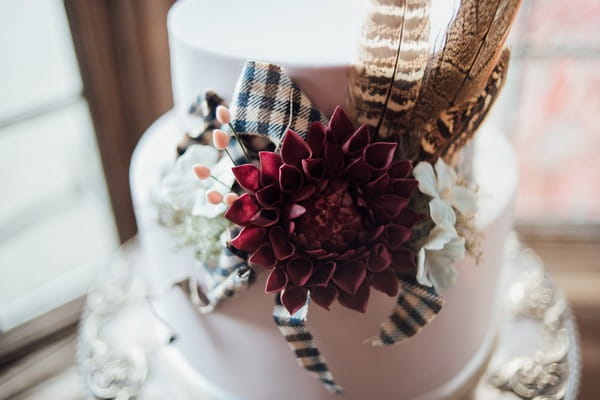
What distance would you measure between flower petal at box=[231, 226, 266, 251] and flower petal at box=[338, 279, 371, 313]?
0.35 feet

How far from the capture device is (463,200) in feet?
2.02

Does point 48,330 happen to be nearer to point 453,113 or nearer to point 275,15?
point 275,15

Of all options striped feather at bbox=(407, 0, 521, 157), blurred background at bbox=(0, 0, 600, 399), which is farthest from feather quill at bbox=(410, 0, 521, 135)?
blurred background at bbox=(0, 0, 600, 399)

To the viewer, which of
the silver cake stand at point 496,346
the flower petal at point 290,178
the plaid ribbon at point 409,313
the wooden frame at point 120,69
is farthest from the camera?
the wooden frame at point 120,69

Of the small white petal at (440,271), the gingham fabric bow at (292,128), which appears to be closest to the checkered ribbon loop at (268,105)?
the gingham fabric bow at (292,128)

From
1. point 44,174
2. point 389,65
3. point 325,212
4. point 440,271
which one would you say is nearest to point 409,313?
point 440,271

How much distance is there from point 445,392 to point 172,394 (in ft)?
1.44

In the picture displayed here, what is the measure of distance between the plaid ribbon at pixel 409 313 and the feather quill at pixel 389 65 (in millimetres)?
187

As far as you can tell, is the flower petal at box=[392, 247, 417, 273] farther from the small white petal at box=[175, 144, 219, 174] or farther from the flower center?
the small white petal at box=[175, 144, 219, 174]

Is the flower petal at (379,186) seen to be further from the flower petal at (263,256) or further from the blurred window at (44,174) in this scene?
the blurred window at (44,174)

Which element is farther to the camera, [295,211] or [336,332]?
[336,332]

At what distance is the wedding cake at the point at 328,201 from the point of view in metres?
0.55

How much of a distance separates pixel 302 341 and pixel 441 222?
0.21 m

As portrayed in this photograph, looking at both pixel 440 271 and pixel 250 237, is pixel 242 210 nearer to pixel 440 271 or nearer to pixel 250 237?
pixel 250 237
